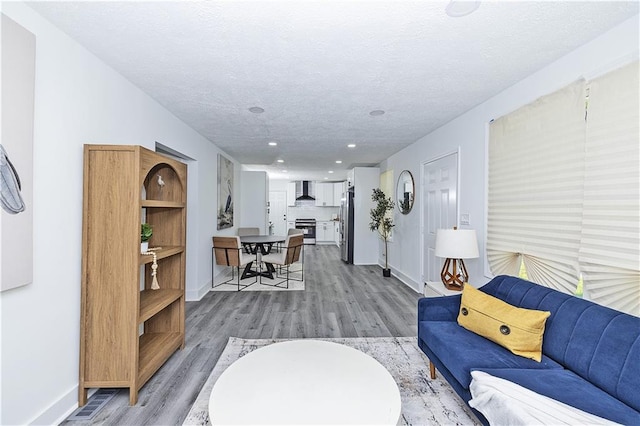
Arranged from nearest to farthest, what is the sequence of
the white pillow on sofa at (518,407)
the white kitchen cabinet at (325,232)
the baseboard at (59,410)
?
the white pillow on sofa at (518,407) → the baseboard at (59,410) → the white kitchen cabinet at (325,232)

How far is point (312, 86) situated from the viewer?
260 cm

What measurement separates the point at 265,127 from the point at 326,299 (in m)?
2.61

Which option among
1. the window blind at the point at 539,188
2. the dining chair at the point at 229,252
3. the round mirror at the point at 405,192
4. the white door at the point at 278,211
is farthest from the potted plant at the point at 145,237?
the white door at the point at 278,211

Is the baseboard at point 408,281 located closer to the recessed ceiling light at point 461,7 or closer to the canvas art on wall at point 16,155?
the recessed ceiling light at point 461,7

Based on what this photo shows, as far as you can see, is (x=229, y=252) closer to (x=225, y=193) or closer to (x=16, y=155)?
(x=225, y=193)

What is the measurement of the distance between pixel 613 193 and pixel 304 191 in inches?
363

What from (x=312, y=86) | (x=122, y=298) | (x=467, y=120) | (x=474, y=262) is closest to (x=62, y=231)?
(x=122, y=298)

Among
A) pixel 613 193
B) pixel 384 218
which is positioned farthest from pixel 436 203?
pixel 613 193

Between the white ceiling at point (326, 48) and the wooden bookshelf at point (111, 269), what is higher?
the white ceiling at point (326, 48)

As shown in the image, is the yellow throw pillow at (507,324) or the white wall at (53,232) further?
the yellow throw pillow at (507,324)

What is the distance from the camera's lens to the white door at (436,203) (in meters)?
3.66

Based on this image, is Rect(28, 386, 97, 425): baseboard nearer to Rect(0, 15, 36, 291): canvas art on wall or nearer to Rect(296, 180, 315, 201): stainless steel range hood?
Rect(0, 15, 36, 291): canvas art on wall

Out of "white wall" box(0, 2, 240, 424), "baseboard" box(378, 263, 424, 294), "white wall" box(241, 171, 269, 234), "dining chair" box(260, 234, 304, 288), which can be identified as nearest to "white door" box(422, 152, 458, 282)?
"baseboard" box(378, 263, 424, 294)

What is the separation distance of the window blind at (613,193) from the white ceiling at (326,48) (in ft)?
1.54
